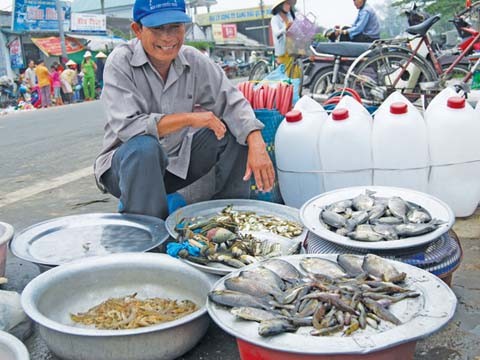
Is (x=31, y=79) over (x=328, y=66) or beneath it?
beneath

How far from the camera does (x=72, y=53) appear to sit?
89.1 feet

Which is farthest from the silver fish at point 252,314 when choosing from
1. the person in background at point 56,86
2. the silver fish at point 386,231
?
the person in background at point 56,86

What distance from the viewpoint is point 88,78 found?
20625 millimetres

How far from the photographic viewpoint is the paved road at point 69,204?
1.93 meters

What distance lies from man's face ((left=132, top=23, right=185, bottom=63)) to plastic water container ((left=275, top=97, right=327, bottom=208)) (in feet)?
3.12

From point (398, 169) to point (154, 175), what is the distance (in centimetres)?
153

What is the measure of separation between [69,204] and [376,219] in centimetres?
272

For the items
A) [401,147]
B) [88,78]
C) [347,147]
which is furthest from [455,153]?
[88,78]

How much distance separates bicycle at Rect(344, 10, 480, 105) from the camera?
657 centimetres

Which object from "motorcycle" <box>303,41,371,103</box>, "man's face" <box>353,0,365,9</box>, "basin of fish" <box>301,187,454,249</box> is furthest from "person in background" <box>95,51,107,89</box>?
"basin of fish" <box>301,187,454,249</box>

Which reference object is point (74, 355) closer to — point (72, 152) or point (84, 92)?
point (72, 152)

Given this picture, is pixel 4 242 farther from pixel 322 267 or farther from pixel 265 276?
pixel 322 267

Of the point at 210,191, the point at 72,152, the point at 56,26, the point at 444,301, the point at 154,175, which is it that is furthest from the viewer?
the point at 56,26

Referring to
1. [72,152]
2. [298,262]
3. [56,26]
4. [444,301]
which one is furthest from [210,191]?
[56,26]
